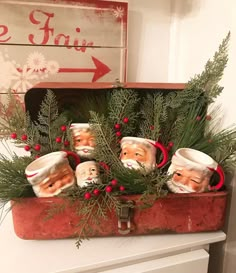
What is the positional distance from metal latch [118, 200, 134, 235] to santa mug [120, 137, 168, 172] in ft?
0.23

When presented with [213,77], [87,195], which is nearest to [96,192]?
[87,195]

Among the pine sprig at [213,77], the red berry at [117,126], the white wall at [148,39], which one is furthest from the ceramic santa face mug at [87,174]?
the white wall at [148,39]

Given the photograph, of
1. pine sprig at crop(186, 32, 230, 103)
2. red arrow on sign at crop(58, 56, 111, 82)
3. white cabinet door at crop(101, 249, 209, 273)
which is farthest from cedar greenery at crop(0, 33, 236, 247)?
red arrow on sign at crop(58, 56, 111, 82)

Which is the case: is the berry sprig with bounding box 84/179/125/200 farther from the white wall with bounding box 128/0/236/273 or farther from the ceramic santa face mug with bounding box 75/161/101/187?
the white wall with bounding box 128/0/236/273

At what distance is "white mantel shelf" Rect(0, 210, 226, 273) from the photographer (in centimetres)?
49

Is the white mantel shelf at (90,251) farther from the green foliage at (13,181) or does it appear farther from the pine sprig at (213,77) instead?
the pine sprig at (213,77)

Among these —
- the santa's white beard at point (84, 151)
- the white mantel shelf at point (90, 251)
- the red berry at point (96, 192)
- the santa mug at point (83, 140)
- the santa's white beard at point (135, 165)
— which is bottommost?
the white mantel shelf at point (90, 251)

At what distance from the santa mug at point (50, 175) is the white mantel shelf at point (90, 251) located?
0.34 ft

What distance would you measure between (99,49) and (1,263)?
0.60 m

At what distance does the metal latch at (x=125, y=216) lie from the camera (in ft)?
1.70

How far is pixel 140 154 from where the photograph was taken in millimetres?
556

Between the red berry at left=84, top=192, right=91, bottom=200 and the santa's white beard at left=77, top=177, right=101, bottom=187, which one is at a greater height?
the santa's white beard at left=77, top=177, right=101, bottom=187

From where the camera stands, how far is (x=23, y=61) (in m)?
0.80

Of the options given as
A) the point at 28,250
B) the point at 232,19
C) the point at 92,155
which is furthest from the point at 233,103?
the point at 28,250
